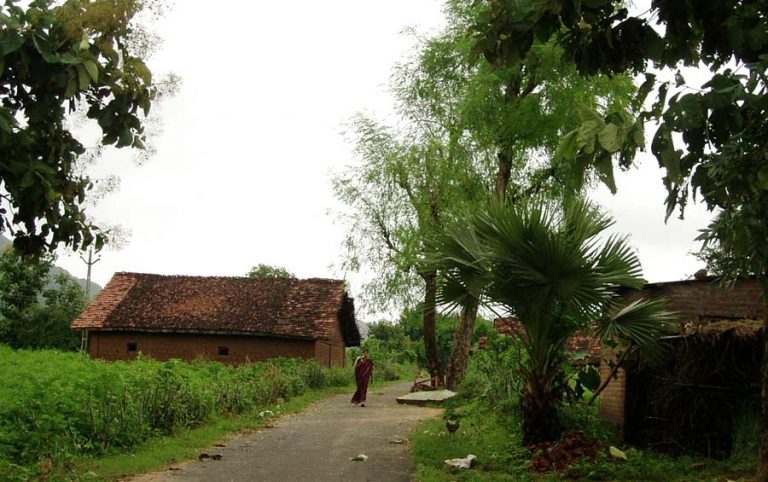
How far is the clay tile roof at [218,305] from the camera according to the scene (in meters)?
36.0

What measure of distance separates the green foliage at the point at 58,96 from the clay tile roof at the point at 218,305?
2857 centimetres

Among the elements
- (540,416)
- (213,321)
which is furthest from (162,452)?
(213,321)

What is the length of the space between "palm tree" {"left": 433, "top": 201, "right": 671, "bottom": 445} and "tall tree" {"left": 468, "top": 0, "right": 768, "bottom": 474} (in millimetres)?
4857

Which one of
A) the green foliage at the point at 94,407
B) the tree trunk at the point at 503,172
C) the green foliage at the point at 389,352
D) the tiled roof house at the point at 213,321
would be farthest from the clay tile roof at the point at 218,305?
the green foliage at the point at 94,407

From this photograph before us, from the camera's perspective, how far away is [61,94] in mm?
6406

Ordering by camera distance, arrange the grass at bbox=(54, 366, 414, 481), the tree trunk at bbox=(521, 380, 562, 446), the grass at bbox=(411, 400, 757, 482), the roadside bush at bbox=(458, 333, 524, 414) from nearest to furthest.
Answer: the grass at bbox=(411, 400, 757, 482), the grass at bbox=(54, 366, 414, 481), the tree trunk at bbox=(521, 380, 562, 446), the roadside bush at bbox=(458, 333, 524, 414)

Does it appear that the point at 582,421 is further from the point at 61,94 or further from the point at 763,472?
the point at 61,94

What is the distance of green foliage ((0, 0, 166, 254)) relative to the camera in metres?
5.79

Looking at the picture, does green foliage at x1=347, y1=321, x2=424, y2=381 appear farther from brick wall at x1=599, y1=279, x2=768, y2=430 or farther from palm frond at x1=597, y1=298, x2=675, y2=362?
palm frond at x1=597, y1=298, x2=675, y2=362

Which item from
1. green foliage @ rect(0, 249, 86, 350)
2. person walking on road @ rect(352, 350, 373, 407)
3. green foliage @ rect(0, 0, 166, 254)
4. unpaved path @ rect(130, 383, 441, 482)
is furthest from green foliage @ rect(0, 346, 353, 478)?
green foliage @ rect(0, 249, 86, 350)

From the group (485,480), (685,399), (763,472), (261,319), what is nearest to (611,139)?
(763,472)

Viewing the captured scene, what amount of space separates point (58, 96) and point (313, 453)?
804 cm

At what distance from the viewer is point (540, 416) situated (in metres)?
11.6

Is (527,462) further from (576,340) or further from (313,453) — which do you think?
(576,340)
